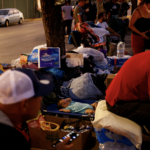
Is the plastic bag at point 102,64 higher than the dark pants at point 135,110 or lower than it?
lower

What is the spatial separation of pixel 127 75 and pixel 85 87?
1555 millimetres

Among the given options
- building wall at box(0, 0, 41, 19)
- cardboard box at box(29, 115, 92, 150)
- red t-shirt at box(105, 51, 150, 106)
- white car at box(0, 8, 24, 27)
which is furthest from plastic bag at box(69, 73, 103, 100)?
building wall at box(0, 0, 41, 19)

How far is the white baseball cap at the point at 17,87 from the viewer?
150cm

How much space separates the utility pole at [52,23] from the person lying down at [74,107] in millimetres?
1962

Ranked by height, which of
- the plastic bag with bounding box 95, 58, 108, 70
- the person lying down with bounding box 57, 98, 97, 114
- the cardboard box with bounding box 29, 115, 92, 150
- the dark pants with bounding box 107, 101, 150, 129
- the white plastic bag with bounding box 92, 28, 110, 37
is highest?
the white plastic bag with bounding box 92, 28, 110, 37

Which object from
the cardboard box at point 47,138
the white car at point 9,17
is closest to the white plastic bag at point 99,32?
the cardboard box at point 47,138

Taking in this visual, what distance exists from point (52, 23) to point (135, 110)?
130 inches

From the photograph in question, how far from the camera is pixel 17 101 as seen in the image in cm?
152

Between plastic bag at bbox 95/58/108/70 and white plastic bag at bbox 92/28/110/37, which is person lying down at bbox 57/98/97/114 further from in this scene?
white plastic bag at bbox 92/28/110/37

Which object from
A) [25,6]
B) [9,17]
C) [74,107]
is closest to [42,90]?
[74,107]

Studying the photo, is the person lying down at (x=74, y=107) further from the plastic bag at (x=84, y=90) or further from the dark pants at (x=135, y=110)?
the dark pants at (x=135, y=110)

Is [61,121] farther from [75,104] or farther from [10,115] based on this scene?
[10,115]

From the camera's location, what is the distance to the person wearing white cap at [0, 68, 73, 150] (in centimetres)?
144

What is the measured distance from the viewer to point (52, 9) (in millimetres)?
5434
